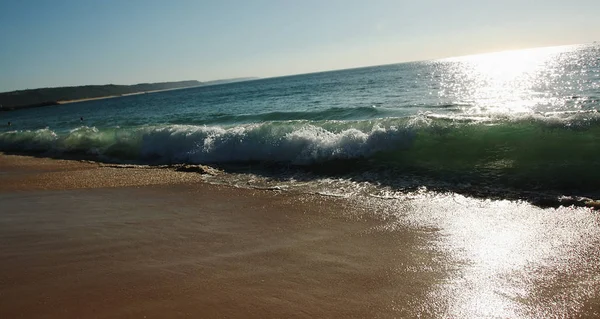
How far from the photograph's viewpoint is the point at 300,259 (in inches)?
149

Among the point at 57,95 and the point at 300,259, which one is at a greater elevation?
the point at 57,95

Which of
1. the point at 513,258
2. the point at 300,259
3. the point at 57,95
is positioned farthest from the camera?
the point at 57,95

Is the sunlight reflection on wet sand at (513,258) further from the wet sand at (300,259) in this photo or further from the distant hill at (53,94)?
the distant hill at (53,94)

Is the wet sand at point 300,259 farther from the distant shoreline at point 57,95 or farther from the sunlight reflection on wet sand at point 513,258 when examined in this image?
the distant shoreline at point 57,95

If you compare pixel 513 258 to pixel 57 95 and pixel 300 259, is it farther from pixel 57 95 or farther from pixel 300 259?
pixel 57 95

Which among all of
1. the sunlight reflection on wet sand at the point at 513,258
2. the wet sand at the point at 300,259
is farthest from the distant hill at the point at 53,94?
the sunlight reflection on wet sand at the point at 513,258

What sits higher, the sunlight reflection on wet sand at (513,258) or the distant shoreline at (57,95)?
the distant shoreline at (57,95)

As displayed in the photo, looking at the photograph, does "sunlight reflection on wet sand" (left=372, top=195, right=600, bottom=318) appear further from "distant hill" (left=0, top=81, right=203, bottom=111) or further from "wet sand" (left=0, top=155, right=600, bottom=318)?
"distant hill" (left=0, top=81, right=203, bottom=111)

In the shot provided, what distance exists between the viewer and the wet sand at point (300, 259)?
9.59 feet

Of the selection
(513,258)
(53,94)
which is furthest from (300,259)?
(53,94)

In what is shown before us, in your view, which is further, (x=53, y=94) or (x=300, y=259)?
(x=53, y=94)

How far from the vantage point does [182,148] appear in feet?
38.2

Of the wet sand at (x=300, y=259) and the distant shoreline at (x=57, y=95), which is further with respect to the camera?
the distant shoreline at (x=57, y=95)

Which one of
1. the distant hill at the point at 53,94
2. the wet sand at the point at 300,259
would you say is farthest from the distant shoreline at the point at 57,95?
the wet sand at the point at 300,259
